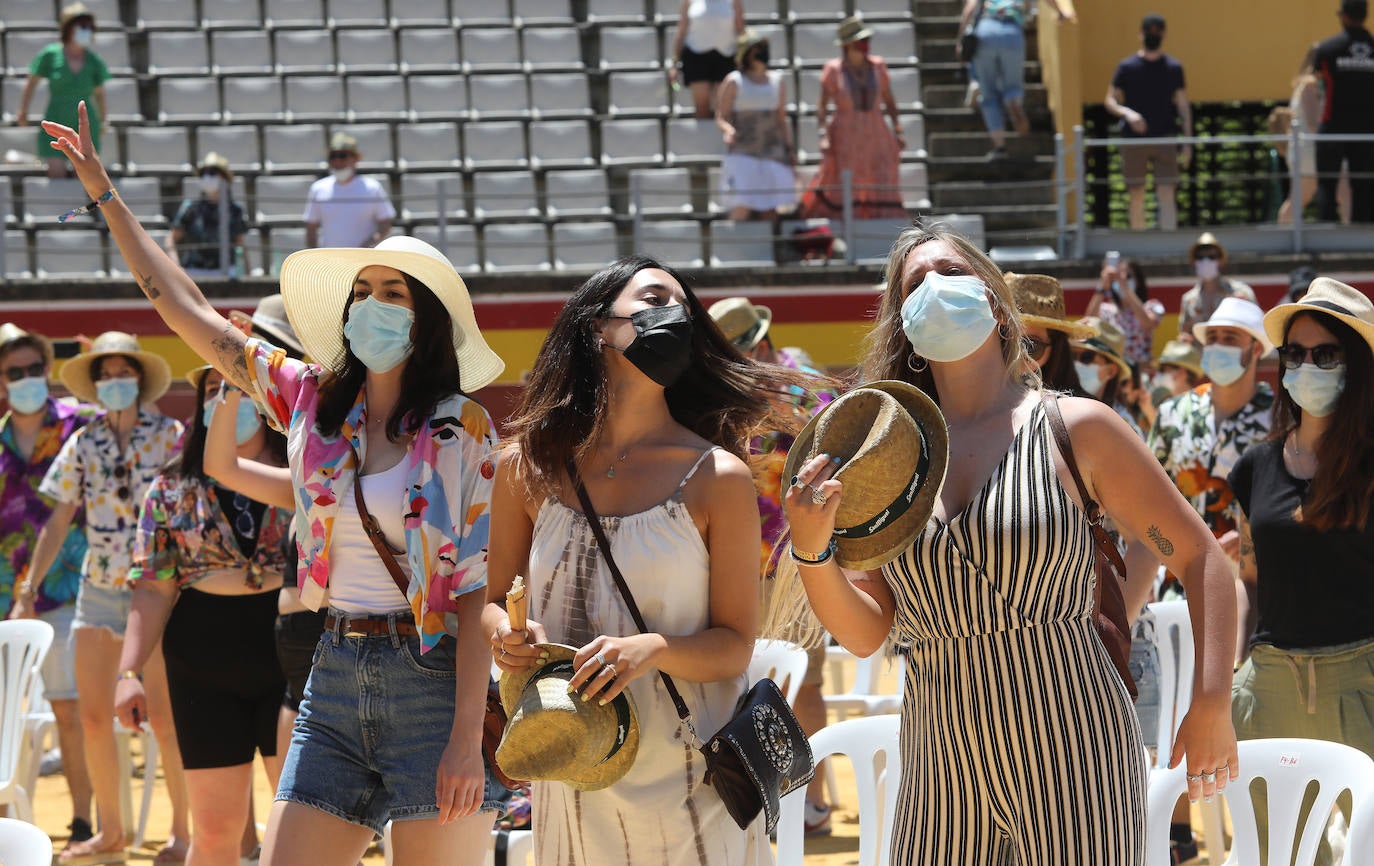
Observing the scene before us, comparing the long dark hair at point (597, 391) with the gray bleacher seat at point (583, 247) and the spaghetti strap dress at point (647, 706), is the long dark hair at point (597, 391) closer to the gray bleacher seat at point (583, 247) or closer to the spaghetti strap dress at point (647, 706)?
the spaghetti strap dress at point (647, 706)

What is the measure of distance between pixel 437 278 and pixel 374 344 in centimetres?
21

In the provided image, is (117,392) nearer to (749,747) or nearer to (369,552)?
(369,552)

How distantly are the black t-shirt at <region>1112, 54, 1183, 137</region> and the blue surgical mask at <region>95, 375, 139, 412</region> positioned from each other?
375 inches

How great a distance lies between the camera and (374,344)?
382 cm

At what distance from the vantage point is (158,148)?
15625 millimetres

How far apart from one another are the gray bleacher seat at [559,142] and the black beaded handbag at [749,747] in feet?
41.6

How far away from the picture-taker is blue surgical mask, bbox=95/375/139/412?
22.8 feet

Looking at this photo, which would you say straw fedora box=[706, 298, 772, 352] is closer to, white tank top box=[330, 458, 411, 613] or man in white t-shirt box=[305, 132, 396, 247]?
white tank top box=[330, 458, 411, 613]

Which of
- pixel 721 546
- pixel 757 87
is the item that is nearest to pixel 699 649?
pixel 721 546

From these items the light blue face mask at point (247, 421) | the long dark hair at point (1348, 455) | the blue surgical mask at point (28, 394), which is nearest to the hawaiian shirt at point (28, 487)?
the blue surgical mask at point (28, 394)

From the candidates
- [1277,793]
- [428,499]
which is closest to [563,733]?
[428,499]

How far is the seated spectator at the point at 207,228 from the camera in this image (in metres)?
13.4

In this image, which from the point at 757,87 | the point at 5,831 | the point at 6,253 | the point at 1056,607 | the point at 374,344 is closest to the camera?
the point at 1056,607

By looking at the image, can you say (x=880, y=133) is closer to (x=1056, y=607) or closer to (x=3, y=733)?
(x=3, y=733)
